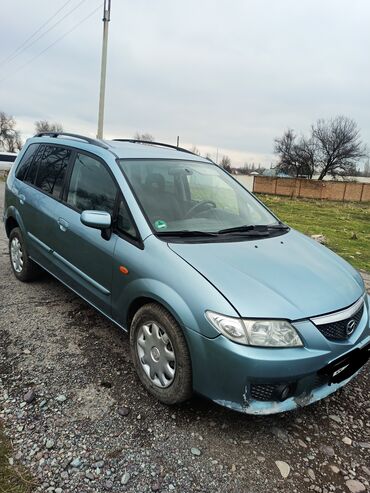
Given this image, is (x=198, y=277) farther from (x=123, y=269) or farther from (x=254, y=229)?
(x=254, y=229)

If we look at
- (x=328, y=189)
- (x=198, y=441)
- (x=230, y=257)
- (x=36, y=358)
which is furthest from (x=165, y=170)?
(x=328, y=189)

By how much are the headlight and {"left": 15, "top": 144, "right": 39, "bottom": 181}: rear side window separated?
3.46m

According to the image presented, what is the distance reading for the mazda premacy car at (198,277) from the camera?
2271 millimetres

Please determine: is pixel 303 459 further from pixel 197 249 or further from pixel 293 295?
pixel 197 249

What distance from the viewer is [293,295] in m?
2.44

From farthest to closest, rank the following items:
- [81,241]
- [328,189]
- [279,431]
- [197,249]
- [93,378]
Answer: [328,189]
[81,241]
[93,378]
[197,249]
[279,431]

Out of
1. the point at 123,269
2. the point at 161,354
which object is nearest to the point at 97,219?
the point at 123,269

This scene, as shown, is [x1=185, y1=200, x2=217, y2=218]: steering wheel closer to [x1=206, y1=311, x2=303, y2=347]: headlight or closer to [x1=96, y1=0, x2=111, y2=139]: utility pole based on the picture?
[x1=206, y1=311, x2=303, y2=347]: headlight

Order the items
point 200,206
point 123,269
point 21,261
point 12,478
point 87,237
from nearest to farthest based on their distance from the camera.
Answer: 1. point 12,478
2. point 123,269
3. point 87,237
4. point 200,206
5. point 21,261

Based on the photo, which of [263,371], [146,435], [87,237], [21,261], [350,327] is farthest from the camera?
[21,261]

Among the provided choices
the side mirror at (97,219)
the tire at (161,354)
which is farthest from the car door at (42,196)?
the tire at (161,354)

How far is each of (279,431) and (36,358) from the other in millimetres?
1945

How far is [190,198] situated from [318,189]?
28689 mm

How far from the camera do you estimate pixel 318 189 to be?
30.0 metres
